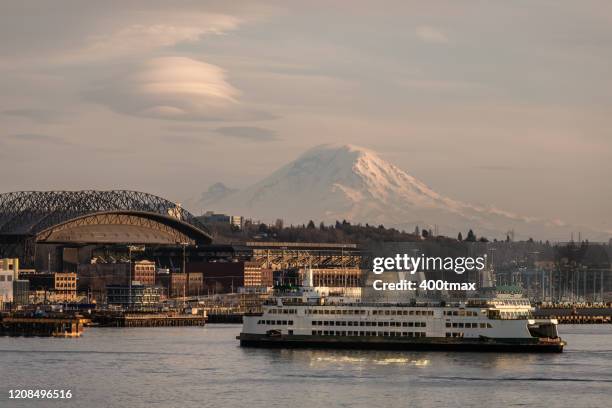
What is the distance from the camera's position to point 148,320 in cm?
17238

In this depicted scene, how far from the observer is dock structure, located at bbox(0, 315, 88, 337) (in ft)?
467

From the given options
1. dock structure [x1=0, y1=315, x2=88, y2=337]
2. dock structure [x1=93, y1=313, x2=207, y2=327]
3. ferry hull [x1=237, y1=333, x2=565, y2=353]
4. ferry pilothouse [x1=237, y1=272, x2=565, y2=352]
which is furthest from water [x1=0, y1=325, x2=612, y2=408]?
dock structure [x1=93, y1=313, x2=207, y2=327]

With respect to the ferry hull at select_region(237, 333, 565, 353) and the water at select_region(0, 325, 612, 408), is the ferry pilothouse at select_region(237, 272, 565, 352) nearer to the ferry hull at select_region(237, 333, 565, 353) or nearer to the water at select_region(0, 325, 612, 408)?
the ferry hull at select_region(237, 333, 565, 353)

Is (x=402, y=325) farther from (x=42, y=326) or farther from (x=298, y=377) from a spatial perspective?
(x=42, y=326)

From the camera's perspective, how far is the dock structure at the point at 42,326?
467ft

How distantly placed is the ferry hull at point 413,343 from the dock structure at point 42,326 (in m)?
32.8

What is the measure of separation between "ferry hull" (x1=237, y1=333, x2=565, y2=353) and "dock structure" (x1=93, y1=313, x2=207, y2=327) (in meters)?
57.1

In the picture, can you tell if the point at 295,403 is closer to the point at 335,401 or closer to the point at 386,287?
the point at 335,401

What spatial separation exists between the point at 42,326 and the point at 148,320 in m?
27.3

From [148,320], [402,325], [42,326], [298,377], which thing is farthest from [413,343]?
[148,320]

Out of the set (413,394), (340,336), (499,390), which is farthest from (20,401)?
(340,336)

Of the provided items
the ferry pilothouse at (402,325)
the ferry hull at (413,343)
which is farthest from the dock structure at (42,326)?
the ferry hull at (413,343)

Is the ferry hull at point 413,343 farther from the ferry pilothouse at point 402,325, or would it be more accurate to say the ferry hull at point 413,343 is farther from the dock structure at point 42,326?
the dock structure at point 42,326

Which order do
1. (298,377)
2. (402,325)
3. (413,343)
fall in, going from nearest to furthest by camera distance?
(298,377) < (413,343) < (402,325)
